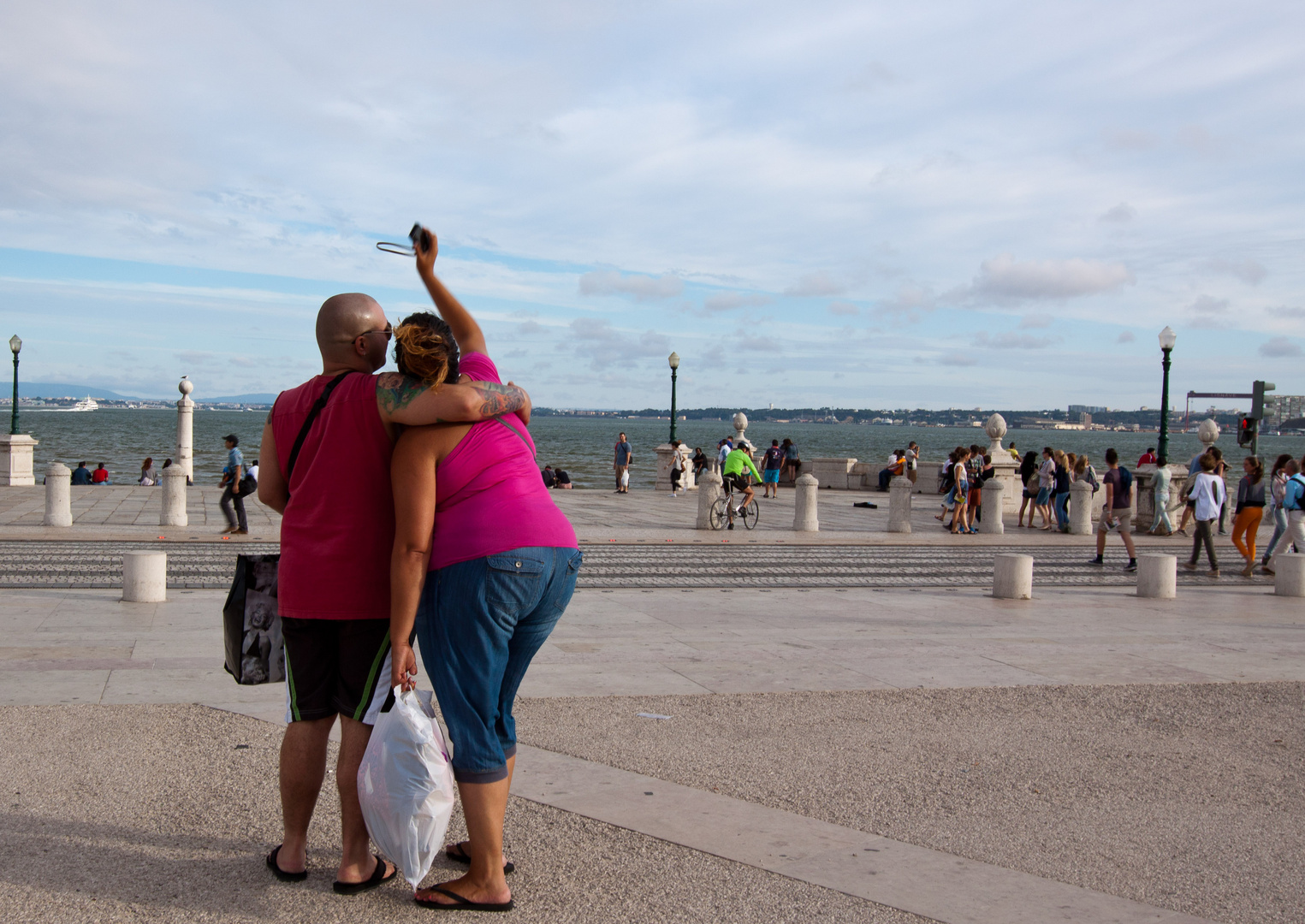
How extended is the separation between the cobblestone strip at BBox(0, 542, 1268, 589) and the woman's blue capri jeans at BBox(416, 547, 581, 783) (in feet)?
26.3

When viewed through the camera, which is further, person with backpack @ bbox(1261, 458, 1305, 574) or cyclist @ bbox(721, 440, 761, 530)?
cyclist @ bbox(721, 440, 761, 530)

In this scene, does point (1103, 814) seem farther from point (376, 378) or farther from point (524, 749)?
point (376, 378)

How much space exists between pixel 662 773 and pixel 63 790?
2384 mm

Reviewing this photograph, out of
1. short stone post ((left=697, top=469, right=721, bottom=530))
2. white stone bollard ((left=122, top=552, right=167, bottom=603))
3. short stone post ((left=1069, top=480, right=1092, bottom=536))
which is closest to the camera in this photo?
white stone bollard ((left=122, top=552, right=167, bottom=603))

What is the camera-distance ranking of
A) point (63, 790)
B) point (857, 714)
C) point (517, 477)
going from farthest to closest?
point (857, 714) < point (63, 790) < point (517, 477)

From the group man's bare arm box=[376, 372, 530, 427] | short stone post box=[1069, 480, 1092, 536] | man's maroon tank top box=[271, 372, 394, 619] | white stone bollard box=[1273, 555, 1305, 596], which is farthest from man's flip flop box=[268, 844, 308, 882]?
short stone post box=[1069, 480, 1092, 536]

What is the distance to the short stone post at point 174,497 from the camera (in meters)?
16.9

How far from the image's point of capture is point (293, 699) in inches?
135

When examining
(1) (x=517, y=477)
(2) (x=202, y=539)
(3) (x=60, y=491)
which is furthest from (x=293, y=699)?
(3) (x=60, y=491)

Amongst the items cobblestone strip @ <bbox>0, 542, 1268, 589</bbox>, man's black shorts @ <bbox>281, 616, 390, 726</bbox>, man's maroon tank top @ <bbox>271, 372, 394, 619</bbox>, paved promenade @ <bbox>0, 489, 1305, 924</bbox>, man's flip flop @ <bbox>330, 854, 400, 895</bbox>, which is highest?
man's maroon tank top @ <bbox>271, 372, 394, 619</bbox>

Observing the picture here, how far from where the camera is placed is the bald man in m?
3.31

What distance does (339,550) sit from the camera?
3.31 meters

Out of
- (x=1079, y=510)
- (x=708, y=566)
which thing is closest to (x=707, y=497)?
(x=708, y=566)

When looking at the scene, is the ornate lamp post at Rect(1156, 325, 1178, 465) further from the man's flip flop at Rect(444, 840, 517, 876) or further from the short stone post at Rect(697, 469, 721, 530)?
the man's flip flop at Rect(444, 840, 517, 876)
